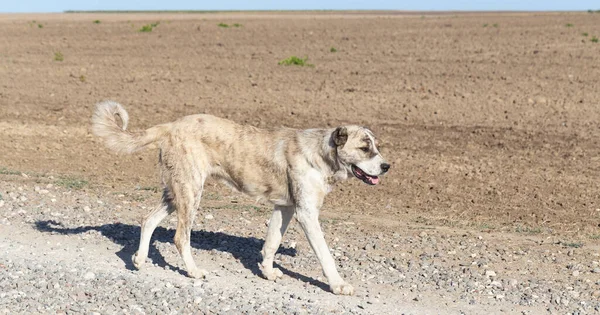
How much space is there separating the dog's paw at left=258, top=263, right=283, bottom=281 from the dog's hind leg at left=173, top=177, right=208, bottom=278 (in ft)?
1.75

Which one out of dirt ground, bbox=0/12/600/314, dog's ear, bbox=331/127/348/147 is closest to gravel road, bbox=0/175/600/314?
dirt ground, bbox=0/12/600/314

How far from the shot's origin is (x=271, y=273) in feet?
28.3

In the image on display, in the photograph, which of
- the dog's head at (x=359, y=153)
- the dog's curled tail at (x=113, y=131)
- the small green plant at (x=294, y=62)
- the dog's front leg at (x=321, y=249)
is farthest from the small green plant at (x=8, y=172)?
the small green plant at (x=294, y=62)

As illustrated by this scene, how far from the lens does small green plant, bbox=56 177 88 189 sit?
41.7 feet

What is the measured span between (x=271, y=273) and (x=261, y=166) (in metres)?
0.98

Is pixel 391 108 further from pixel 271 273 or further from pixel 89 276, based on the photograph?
pixel 89 276

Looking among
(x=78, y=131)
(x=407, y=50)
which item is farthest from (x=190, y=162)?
(x=407, y=50)

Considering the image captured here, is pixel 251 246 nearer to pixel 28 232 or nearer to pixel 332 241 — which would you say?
pixel 332 241

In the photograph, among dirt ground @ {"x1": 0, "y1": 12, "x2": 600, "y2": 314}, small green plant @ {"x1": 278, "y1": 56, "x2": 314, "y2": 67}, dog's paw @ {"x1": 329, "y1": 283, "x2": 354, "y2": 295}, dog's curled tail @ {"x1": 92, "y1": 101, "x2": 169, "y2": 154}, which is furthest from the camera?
small green plant @ {"x1": 278, "y1": 56, "x2": 314, "y2": 67}

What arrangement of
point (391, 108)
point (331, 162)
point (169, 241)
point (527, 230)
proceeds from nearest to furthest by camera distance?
point (331, 162) → point (169, 241) → point (527, 230) → point (391, 108)

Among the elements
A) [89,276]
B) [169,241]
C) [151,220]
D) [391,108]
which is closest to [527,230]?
[169,241]

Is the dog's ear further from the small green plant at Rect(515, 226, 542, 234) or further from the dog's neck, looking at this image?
the small green plant at Rect(515, 226, 542, 234)

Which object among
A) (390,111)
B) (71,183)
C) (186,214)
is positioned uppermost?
(186,214)

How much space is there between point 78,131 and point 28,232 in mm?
7619
